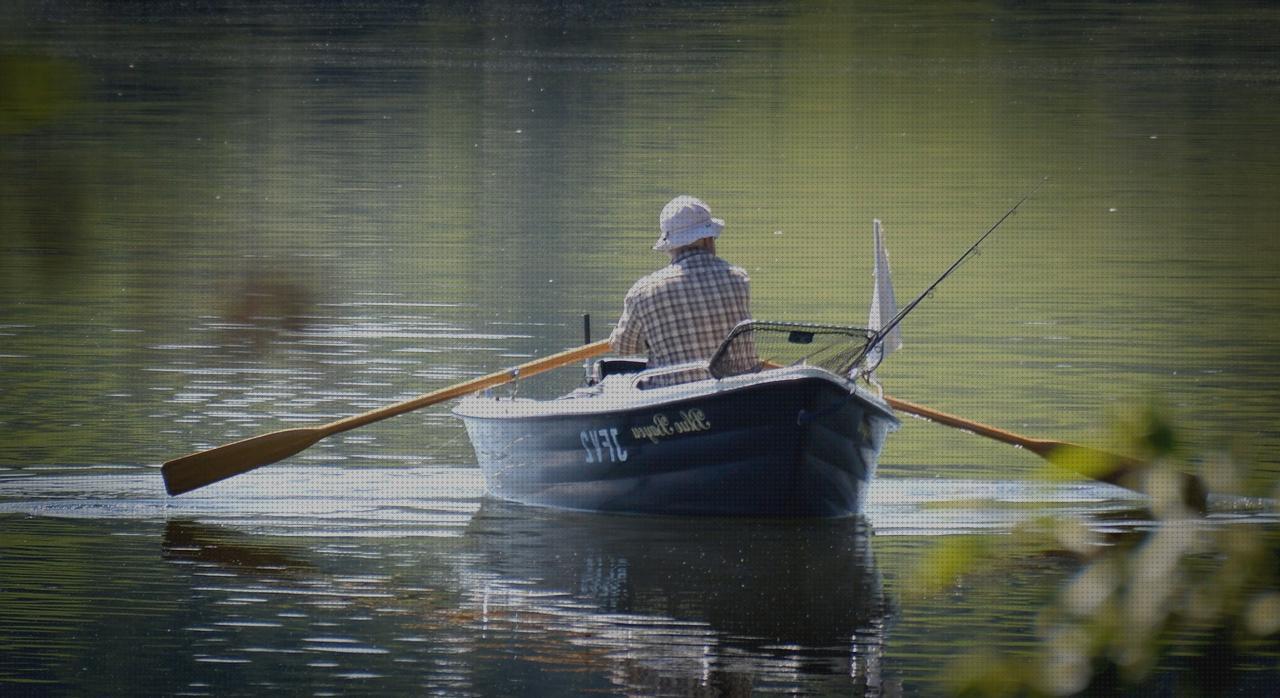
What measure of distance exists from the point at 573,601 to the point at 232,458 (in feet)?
9.48

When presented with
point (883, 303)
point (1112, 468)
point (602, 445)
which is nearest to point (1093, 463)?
point (1112, 468)

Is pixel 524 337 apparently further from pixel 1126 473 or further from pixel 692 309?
pixel 1126 473

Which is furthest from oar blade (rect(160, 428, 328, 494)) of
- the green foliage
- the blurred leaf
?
the green foliage

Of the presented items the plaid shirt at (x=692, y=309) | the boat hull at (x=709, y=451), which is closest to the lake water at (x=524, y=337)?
the boat hull at (x=709, y=451)

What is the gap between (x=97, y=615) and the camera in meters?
7.73

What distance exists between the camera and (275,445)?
10562mm

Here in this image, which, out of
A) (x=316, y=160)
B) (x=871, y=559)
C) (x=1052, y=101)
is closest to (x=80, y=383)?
A: (x=871, y=559)

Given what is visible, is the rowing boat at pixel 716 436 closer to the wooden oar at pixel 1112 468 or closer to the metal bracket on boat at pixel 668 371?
the metal bracket on boat at pixel 668 371

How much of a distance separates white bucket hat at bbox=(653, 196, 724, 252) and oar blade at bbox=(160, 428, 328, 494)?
2.41 m

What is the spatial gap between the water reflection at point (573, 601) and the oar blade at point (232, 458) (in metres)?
0.44

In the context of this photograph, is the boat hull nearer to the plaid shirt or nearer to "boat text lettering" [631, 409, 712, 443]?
"boat text lettering" [631, 409, 712, 443]

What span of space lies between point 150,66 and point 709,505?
38.1 metres

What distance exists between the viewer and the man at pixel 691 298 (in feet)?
29.9

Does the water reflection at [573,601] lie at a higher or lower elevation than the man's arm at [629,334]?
lower
